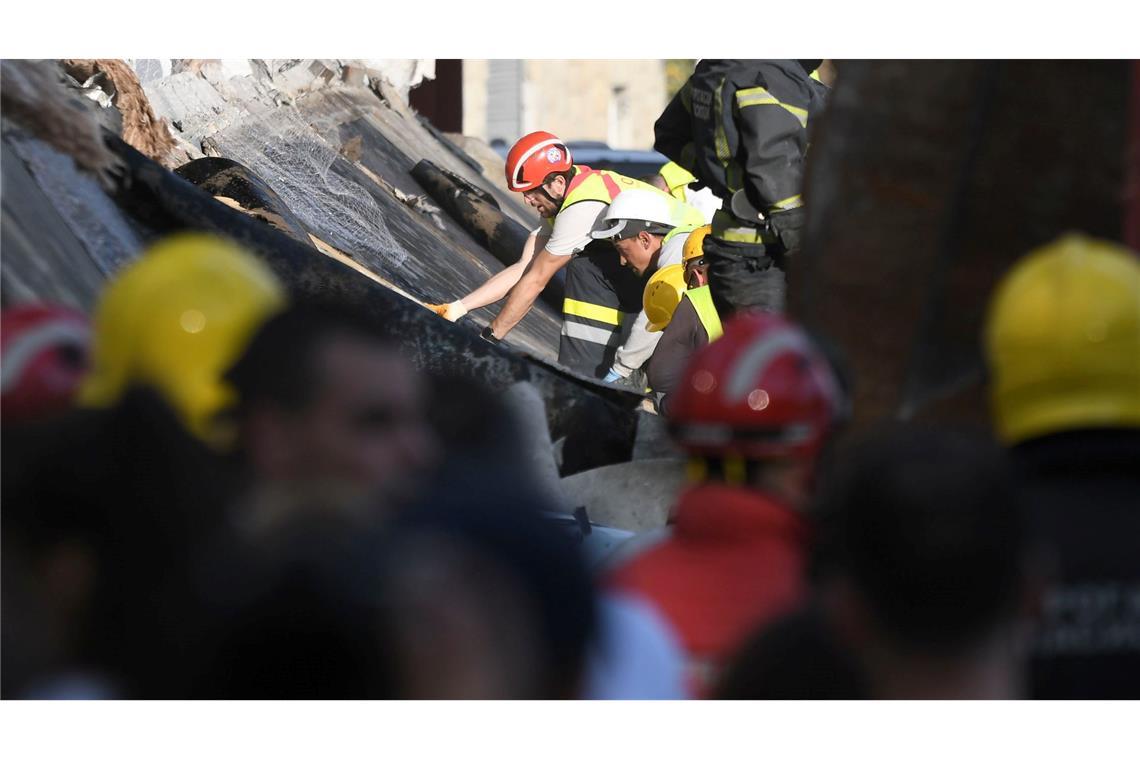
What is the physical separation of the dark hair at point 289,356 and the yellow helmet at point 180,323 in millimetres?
240

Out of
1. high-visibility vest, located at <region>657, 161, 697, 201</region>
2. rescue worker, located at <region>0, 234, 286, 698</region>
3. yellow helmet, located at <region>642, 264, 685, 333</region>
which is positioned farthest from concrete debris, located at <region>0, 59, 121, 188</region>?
high-visibility vest, located at <region>657, 161, 697, 201</region>

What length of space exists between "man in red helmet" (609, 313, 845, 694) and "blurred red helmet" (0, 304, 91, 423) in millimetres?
872

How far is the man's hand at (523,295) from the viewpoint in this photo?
672cm

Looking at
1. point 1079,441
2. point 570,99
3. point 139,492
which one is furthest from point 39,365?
point 570,99

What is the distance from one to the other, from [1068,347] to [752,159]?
3.99 meters

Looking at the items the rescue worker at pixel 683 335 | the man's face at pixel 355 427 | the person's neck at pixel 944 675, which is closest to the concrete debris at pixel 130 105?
the rescue worker at pixel 683 335

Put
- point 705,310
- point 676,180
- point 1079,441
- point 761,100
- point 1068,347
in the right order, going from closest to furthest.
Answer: point 1079,441 < point 1068,347 < point 761,100 < point 705,310 < point 676,180

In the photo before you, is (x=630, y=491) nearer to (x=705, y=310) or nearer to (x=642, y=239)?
(x=705, y=310)

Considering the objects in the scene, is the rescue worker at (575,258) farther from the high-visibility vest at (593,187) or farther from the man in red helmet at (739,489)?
the man in red helmet at (739,489)

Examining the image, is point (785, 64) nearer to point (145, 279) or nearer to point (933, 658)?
point (145, 279)

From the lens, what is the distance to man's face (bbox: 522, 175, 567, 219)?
285 inches

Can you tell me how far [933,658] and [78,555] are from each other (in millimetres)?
1002

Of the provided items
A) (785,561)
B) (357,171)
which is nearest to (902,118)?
(785,561)

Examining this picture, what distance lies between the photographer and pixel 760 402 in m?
2.23
